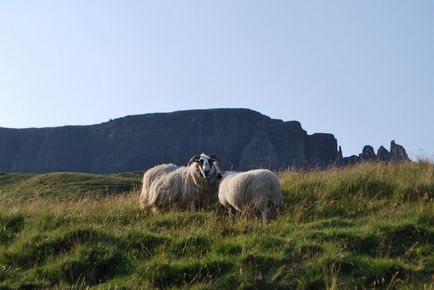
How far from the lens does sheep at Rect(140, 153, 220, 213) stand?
635 inches

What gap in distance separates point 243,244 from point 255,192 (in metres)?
3.36

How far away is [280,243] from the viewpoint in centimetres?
1091

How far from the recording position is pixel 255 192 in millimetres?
14102

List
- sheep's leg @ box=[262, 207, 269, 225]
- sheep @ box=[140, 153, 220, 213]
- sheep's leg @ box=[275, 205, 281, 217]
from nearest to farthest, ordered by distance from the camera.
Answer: sheep's leg @ box=[262, 207, 269, 225], sheep's leg @ box=[275, 205, 281, 217], sheep @ box=[140, 153, 220, 213]

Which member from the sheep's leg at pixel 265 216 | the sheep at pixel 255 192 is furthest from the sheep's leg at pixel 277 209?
the sheep's leg at pixel 265 216

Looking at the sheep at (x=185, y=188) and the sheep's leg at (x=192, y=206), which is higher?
the sheep at (x=185, y=188)

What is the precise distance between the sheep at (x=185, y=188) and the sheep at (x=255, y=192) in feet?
4.96

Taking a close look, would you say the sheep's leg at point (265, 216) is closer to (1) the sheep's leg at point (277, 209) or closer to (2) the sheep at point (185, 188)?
(1) the sheep's leg at point (277, 209)

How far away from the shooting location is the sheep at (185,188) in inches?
635

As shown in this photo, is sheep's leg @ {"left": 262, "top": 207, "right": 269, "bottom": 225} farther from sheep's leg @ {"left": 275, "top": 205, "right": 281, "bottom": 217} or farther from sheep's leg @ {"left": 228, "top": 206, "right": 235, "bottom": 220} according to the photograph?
sheep's leg @ {"left": 228, "top": 206, "right": 235, "bottom": 220}

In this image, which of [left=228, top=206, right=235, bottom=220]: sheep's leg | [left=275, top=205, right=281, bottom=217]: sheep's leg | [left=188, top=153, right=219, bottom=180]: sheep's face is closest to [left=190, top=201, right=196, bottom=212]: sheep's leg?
[left=188, top=153, right=219, bottom=180]: sheep's face

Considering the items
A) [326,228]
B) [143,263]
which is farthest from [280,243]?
[143,263]

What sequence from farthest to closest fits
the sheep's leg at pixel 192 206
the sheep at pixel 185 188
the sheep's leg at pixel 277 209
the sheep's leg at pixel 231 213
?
1. the sheep at pixel 185 188
2. the sheep's leg at pixel 192 206
3. the sheep's leg at pixel 231 213
4. the sheep's leg at pixel 277 209

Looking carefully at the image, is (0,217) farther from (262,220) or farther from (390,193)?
(390,193)
